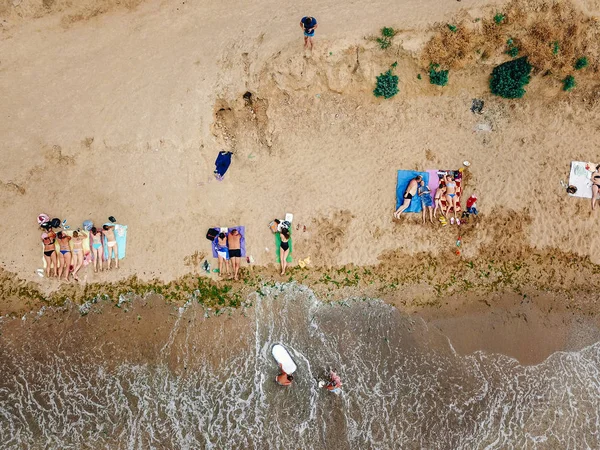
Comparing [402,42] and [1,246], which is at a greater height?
[402,42]

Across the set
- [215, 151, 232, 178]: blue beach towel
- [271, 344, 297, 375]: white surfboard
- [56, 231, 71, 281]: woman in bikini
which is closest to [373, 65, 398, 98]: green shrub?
[215, 151, 232, 178]: blue beach towel

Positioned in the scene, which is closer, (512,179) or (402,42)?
(402,42)

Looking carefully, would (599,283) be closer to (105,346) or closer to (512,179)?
(512,179)

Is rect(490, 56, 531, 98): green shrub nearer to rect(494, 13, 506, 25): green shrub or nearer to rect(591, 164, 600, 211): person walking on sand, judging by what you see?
rect(494, 13, 506, 25): green shrub

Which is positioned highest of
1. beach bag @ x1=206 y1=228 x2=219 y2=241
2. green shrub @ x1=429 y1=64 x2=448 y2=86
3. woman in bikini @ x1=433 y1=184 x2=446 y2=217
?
green shrub @ x1=429 y1=64 x2=448 y2=86

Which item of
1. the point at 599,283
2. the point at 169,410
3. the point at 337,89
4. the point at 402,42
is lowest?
the point at 169,410

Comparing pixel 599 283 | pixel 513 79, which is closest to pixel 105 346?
pixel 513 79

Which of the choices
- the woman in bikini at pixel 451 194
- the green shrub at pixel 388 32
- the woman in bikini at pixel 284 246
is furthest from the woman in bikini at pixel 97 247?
the woman in bikini at pixel 451 194
